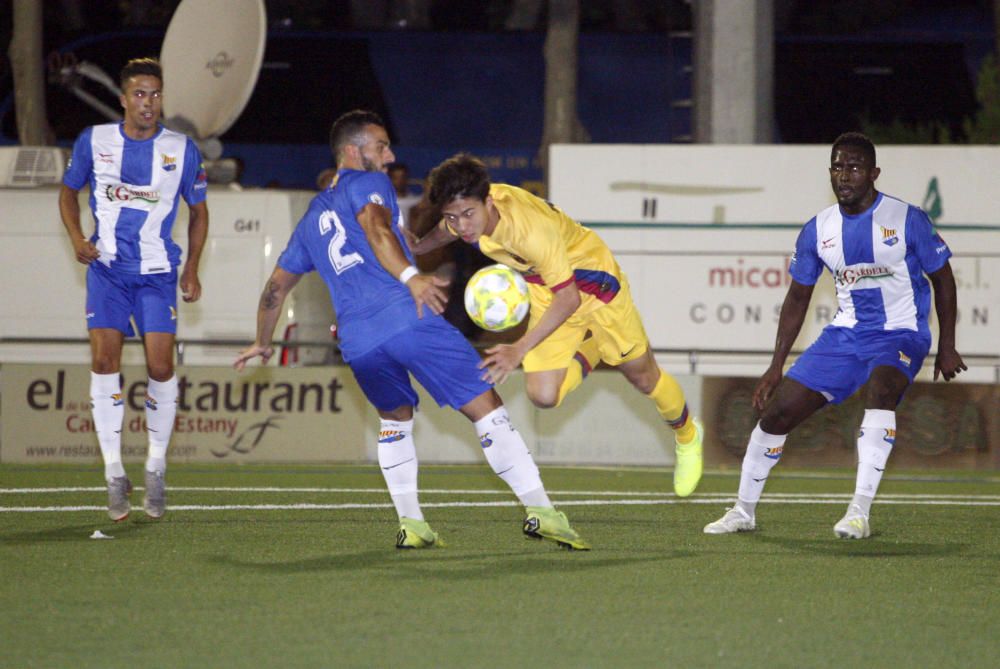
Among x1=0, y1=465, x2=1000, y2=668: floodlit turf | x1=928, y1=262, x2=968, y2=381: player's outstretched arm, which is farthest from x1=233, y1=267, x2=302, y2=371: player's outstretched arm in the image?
x1=928, y1=262, x2=968, y2=381: player's outstretched arm

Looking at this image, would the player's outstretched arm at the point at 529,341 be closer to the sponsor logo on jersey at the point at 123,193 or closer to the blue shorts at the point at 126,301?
the blue shorts at the point at 126,301

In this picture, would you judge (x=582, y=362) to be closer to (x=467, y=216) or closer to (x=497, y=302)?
(x=497, y=302)

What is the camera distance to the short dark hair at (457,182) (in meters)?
6.93

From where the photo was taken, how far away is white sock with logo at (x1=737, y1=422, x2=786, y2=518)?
326 inches

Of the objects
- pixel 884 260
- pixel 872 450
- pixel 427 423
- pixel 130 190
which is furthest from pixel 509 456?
pixel 427 423

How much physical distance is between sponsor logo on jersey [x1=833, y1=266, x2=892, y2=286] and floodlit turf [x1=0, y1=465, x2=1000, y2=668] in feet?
4.54

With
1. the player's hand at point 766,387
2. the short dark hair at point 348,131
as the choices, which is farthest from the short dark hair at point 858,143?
the short dark hair at point 348,131

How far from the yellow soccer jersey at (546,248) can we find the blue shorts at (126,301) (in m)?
1.98

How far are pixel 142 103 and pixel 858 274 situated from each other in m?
4.01

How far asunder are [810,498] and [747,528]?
2439 millimetres

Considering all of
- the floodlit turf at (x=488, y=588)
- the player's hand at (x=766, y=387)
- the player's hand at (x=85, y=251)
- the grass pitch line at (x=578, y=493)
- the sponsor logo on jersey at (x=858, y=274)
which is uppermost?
the player's hand at (x=85, y=251)

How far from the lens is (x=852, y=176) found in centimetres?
795

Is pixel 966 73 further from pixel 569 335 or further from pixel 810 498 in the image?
pixel 569 335

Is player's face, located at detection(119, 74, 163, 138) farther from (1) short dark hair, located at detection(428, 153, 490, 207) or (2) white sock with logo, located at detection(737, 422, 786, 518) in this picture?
(2) white sock with logo, located at detection(737, 422, 786, 518)
